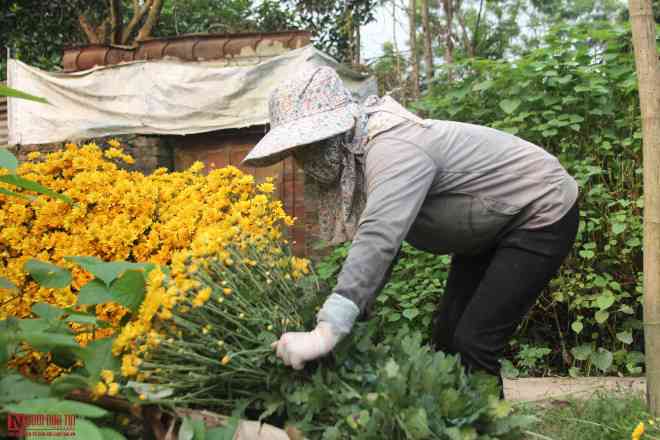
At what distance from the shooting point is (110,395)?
1481 millimetres

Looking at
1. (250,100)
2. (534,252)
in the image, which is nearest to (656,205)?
(534,252)

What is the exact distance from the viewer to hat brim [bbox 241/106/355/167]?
5.97 feet

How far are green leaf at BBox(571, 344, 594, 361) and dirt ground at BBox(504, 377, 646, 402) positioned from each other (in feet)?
0.45

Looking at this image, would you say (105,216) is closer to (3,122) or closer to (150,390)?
(150,390)

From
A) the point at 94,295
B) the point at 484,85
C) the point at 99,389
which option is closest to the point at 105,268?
the point at 94,295

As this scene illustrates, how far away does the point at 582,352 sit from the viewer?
4062 mm

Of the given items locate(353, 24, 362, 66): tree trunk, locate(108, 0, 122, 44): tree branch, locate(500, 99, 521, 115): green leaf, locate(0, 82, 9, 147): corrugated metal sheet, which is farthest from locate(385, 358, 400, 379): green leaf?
locate(108, 0, 122, 44): tree branch

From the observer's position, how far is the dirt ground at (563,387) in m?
3.48

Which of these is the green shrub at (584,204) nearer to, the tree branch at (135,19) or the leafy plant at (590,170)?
the leafy plant at (590,170)

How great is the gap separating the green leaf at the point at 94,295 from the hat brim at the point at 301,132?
530mm

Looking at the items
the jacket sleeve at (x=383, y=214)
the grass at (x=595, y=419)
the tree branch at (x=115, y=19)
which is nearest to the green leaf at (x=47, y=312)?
the jacket sleeve at (x=383, y=214)

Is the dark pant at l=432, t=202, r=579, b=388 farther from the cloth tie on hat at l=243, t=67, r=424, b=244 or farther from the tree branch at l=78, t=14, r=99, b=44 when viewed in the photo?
the tree branch at l=78, t=14, r=99, b=44

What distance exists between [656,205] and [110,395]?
6.62ft

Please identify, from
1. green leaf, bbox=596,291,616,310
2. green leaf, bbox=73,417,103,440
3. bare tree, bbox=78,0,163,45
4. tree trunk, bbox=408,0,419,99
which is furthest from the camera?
bare tree, bbox=78,0,163,45
